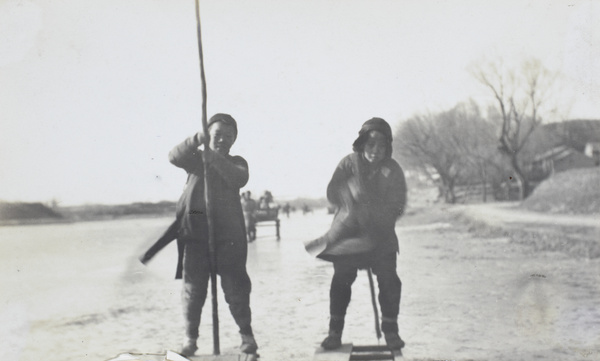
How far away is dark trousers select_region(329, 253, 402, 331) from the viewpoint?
3096 mm

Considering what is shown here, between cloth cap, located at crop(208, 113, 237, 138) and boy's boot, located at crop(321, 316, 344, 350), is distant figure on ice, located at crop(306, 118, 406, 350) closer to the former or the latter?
boy's boot, located at crop(321, 316, 344, 350)

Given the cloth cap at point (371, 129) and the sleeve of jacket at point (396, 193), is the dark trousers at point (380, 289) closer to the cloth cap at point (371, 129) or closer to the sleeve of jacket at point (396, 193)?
the sleeve of jacket at point (396, 193)

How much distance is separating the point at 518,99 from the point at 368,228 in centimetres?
136

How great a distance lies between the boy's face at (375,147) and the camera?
3.21 metres

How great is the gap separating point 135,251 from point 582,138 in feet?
9.44

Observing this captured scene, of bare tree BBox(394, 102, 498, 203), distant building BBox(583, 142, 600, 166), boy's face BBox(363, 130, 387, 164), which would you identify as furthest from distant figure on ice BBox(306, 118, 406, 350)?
distant building BBox(583, 142, 600, 166)

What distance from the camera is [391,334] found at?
10.0ft

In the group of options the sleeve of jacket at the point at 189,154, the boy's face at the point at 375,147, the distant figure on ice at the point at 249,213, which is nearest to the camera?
the sleeve of jacket at the point at 189,154

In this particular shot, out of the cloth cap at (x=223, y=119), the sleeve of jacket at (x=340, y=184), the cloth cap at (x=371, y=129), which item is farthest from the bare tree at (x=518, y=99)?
the cloth cap at (x=223, y=119)

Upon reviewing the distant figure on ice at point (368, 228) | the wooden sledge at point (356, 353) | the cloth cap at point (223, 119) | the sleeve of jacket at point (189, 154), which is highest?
the cloth cap at point (223, 119)

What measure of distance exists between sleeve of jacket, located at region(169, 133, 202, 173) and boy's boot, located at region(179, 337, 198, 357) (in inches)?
37.4

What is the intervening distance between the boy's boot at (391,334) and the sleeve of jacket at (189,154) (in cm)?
136

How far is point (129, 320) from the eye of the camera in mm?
3289

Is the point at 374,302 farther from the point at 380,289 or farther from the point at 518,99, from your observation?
the point at 518,99
